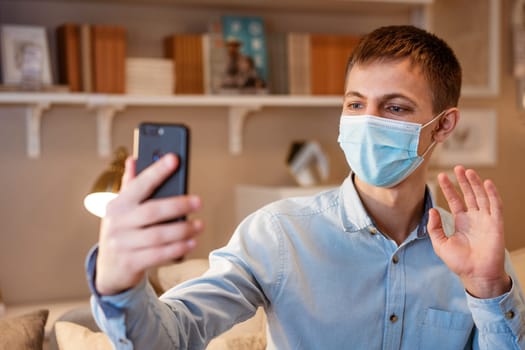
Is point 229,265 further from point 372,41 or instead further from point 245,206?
point 245,206

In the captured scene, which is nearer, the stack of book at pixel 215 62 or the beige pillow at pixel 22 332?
the beige pillow at pixel 22 332

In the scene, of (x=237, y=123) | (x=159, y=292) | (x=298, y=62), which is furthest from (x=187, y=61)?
(x=159, y=292)

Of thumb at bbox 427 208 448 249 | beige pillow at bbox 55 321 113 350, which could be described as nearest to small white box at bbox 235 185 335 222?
beige pillow at bbox 55 321 113 350

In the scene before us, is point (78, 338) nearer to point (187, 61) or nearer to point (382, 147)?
point (382, 147)

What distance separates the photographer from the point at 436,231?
Answer: 1306 millimetres

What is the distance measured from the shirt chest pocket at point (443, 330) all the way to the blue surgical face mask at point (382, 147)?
287 mm

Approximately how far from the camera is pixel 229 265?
4.30 feet

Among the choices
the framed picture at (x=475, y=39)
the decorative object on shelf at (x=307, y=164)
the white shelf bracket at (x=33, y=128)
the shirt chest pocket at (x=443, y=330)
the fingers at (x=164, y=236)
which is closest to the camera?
the fingers at (x=164, y=236)

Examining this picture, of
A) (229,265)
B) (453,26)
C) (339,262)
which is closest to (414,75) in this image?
(339,262)

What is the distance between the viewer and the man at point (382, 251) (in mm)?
1273

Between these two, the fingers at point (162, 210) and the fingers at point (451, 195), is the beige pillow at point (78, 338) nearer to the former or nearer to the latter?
the fingers at point (451, 195)

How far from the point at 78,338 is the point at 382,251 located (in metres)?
0.82

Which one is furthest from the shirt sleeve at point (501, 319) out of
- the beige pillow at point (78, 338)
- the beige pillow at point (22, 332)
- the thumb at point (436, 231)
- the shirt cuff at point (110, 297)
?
the beige pillow at point (22, 332)

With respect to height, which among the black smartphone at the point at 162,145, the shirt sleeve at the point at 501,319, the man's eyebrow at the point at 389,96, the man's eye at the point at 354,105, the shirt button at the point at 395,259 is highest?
the man's eyebrow at the point at 389,96
